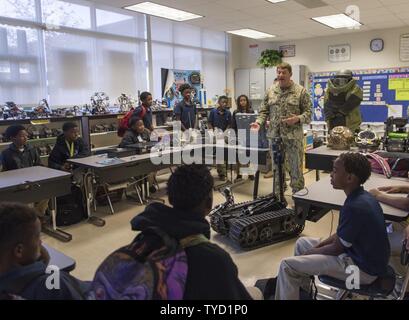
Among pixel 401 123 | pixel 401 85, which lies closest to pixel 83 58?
pixel 401 123

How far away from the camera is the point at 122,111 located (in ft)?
20.0

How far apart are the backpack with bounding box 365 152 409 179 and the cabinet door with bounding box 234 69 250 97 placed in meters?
6.17

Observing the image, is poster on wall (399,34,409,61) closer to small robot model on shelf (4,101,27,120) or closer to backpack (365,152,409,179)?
backpack (365,152,409,179)

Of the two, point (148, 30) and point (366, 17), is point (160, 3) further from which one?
point (366, 17)

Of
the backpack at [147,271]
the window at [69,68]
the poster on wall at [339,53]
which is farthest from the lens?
the poster on wall at [339,53]

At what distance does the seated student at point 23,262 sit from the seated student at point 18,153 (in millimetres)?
3032

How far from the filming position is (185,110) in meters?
5.93

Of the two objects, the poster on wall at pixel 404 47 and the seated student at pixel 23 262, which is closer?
the seated student at pixel 23 262

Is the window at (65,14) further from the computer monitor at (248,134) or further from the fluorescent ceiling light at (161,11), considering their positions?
the computer monitor at (248,134)

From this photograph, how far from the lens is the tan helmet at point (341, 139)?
3864mm

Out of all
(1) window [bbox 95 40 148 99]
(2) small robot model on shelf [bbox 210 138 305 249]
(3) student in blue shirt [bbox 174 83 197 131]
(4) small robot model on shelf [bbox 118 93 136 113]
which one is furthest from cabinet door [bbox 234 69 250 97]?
(2) small robot model on shelf [bbox 210 138 305 249]

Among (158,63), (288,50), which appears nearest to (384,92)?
(288,50)

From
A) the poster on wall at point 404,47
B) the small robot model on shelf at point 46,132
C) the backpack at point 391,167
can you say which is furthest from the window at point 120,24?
the poster on wall at point 404,47

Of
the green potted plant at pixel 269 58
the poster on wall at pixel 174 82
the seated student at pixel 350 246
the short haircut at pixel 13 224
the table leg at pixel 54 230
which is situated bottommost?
the table leg at pixel 54 230
